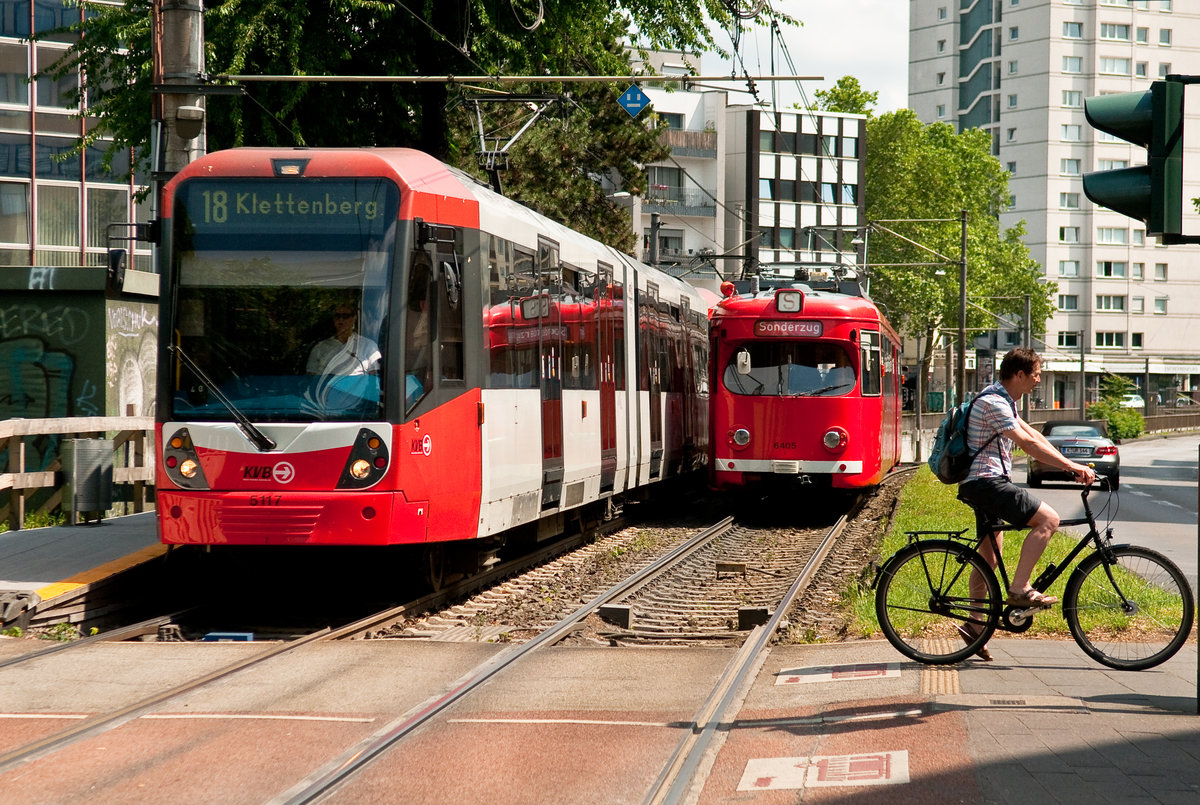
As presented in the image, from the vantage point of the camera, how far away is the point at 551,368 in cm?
1392

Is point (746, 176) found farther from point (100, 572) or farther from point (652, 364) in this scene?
point (100, 572)

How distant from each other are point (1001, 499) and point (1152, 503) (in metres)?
22.0

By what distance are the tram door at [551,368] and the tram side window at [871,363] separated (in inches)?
261

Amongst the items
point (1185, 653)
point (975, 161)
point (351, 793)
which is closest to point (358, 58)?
point (1185, 653)

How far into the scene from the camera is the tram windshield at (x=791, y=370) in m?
19.8

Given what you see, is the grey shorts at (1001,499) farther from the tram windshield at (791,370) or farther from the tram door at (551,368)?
the tram windshield at (791,370)

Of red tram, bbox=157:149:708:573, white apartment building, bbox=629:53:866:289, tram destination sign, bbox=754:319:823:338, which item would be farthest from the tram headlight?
white apartment building, bbox=629:53:866:289

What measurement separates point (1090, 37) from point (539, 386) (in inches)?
3753

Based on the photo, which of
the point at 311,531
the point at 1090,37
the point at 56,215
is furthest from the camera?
the point at 1090,37

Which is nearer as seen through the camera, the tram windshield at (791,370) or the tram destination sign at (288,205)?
the tram destination sign at (288,205)

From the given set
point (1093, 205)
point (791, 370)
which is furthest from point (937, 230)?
point (791, 370)

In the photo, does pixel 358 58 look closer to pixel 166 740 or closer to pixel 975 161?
pixel 166 740

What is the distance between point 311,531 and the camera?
10227 millimetres

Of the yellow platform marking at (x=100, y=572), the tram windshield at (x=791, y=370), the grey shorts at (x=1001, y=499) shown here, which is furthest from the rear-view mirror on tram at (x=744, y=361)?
the grey shorts at (x=1001, y=499)
